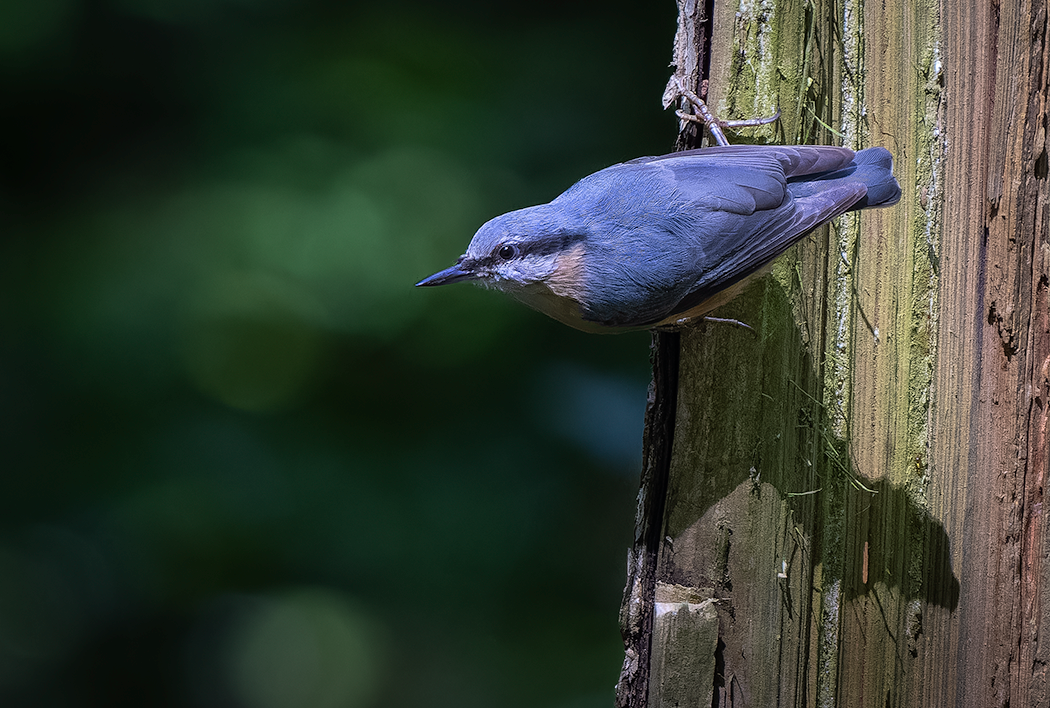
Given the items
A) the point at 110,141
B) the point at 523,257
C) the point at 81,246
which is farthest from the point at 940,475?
the point at 110,141

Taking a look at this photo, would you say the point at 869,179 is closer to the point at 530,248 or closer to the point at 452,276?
the point at 530,248

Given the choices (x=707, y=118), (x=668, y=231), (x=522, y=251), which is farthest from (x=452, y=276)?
(x=707, y=118)

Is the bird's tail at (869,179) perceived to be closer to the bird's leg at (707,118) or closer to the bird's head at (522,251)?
the bird's leg at (707,118)

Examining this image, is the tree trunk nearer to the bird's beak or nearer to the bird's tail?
the bird's tail

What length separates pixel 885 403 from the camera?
1.13 meters

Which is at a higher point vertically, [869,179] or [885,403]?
[869,179]

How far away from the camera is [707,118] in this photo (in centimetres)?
110

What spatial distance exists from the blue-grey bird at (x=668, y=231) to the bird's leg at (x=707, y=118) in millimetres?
34

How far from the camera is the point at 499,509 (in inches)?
69.7

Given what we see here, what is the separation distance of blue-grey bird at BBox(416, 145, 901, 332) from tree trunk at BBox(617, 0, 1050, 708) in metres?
0.07

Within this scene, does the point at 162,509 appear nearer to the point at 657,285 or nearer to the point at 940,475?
the point at 657,285

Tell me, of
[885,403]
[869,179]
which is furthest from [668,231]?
[885,403]

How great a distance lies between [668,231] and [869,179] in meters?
0.29

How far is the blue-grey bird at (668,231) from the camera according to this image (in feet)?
3.50
